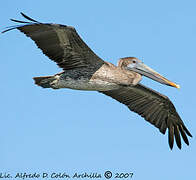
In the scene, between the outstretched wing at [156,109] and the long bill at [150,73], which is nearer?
the long bill at [150,73]

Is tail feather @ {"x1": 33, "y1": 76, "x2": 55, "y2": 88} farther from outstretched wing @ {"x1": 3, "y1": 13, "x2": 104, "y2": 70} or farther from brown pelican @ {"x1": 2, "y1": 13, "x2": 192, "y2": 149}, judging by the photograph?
outstretched wing @ {"x1": 3, "y1": 13, "x2": 104, "y2": 70}

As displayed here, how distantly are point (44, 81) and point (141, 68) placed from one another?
2615mm

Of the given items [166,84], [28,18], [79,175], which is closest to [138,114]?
[166,84]

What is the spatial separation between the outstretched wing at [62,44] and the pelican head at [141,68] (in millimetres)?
1095

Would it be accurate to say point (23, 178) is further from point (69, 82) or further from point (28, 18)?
point (28, 18)

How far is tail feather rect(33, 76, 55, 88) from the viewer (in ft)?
36.9

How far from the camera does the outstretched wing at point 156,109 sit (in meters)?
13.4

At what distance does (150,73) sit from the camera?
12281 mm

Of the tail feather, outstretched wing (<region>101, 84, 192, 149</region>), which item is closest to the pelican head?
outstretched wing (<region>101, 84, 192, 149</region>)

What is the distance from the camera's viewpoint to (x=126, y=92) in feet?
43.6

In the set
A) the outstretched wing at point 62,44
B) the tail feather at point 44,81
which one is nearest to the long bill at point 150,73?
the outstretched wing at point 62,44

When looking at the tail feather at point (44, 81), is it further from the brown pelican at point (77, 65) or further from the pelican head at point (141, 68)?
the pelican head at point (141, 68)

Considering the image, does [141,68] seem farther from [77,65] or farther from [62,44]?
[62,44]

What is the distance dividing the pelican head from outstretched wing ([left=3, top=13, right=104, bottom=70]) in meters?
1.10
